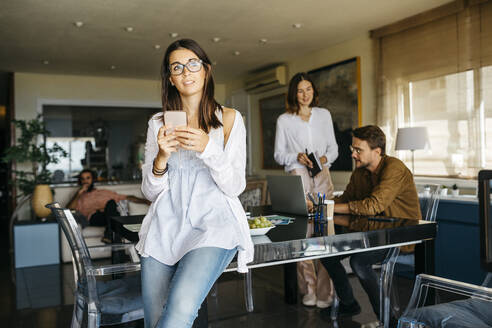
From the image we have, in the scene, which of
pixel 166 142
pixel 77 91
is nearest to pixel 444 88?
pixel 166 142

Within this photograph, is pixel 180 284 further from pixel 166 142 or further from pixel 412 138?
pixel 412 138

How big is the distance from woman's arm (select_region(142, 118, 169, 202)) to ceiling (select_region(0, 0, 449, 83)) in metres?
3.19

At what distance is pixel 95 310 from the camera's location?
182cm

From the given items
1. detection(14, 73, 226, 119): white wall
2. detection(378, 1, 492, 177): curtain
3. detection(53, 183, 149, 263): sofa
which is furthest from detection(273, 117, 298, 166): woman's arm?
detection(14, 73, 226, 119): white wall

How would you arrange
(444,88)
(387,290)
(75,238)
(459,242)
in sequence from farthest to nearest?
(444,88) → (459,242) → (387,290) → (75,238)

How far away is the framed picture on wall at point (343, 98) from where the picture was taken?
19.2 feet

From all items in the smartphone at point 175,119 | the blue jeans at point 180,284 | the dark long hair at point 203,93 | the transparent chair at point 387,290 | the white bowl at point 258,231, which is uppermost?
the dark long hair at point 203,93

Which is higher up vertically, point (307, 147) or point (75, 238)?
point (307, 147)

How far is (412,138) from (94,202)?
3757mm

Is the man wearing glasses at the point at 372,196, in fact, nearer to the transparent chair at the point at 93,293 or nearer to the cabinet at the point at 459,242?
the transparent chair at the point at 93,293

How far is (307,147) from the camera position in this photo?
11.4ft

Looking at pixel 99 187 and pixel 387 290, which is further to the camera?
pixel 99 187

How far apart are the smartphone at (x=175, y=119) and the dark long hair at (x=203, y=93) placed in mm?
183

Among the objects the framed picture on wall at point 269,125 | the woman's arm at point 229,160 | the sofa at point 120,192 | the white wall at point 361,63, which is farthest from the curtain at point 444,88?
the woman's arm at point 229,160
